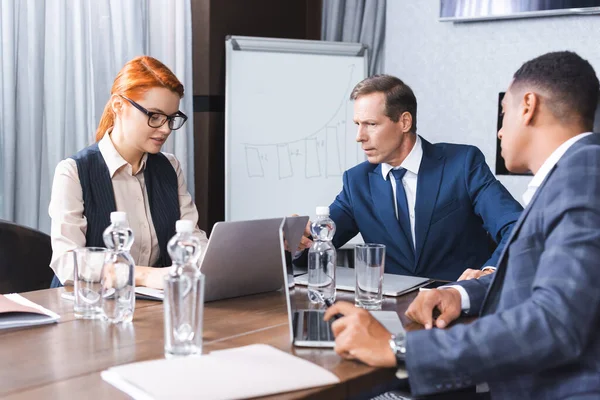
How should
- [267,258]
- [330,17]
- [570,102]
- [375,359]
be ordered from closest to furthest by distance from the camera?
[375,359] → [570,102] → [267,258] → [330,17]

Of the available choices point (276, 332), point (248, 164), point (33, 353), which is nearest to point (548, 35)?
point (248, 164)

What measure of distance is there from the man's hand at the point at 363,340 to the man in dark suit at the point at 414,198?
1.24 metres

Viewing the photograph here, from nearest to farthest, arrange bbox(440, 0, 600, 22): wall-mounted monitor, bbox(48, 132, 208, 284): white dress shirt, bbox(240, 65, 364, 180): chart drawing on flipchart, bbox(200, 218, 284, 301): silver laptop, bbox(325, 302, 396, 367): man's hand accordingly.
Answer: bbox(325, 302, 396, 367): man's hand < bbox(200, 218, 284, 301): silver laptop < bbox(48, 132, 208, 284): white dress shirt < bbox(440, 0, 600, 22): wall-mounted monitor < bbox(240, 65, 364, 180): chart drawing on flipchart

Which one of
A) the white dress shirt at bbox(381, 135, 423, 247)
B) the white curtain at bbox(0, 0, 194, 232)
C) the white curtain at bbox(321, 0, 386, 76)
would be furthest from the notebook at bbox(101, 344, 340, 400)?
the white curtain at bbox(321, 0, 386, 76)

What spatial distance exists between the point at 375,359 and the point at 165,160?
1.48 metres

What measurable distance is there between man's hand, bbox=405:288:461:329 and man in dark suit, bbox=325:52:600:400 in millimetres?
183

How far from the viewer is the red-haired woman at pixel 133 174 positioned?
2.22 meters

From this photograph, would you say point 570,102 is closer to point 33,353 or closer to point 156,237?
point 33,353

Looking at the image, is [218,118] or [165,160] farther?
[218,118]

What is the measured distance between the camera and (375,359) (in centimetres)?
127

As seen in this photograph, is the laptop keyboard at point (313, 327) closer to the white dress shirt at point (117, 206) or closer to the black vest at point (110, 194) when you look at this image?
the white dress shirt at point (117, 206)

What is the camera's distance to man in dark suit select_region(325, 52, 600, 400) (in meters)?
1.17

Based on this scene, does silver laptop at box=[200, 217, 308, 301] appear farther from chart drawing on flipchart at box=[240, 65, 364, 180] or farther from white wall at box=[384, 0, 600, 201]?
white wall at box=[384, 0, 600, 201]

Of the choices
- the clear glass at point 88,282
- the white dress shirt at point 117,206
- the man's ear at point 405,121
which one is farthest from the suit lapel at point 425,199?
the clear glass at point 88,282
